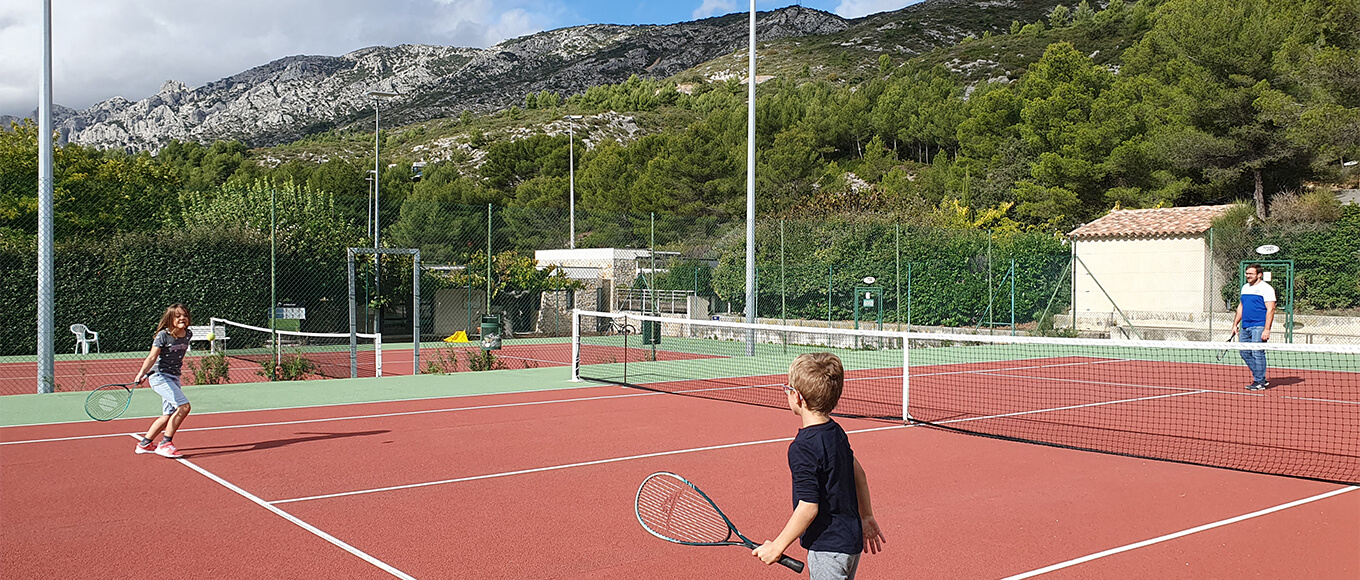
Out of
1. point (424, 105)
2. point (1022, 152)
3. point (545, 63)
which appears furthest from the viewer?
point (545, 63)

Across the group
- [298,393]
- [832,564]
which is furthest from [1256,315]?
[298,393]

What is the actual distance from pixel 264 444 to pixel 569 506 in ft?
11.7

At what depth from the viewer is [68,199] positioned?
79.1 ft

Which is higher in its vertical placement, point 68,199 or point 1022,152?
point 1022,152

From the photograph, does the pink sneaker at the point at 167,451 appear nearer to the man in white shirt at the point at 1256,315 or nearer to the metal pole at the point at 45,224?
the metal pole at the point at 45,224

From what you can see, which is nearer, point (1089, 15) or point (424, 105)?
point (1089, 15)

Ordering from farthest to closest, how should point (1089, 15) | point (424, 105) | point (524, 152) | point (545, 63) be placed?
point (545, 63) → point (424, 105) → point (1089, 15) → point (524, 152)

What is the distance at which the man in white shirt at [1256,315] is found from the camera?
11109 mm

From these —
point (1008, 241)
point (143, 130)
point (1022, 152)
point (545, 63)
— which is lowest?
point (1008, 241)

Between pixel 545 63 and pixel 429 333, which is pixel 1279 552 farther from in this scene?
pixel 545 63

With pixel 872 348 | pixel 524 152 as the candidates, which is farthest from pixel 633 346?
pixel 524 152

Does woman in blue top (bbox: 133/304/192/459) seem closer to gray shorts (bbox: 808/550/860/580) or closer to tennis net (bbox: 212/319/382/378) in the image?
tennis net (bbox: 212/319/382/378)

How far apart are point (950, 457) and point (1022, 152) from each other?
38.6 metres

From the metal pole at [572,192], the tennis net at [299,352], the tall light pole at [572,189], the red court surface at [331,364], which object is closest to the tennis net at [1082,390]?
the red court surface at [331,364]
